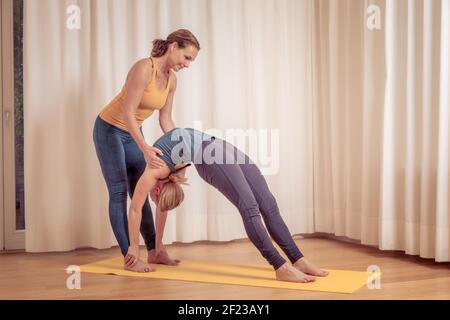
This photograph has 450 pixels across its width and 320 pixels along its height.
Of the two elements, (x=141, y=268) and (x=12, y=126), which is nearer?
(x=141, y=268)

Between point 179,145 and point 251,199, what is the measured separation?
20.0 inches

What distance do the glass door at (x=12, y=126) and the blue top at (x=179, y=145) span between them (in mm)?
1397

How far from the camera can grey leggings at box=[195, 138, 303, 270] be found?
3098 millimetres

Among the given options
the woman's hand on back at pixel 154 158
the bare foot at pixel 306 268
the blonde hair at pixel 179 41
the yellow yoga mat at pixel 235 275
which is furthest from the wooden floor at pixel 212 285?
the blonde hair at pixel 179 41

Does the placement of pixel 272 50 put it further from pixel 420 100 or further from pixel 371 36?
pixel 420 100

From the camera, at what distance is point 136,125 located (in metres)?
3.43

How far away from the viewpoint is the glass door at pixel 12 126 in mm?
4262

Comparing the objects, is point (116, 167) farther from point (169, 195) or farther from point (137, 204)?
point (169, 195)

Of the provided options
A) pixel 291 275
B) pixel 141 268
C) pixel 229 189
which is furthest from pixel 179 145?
pixel 291 275

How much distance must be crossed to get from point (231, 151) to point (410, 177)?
1.16m

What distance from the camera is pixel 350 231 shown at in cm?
436

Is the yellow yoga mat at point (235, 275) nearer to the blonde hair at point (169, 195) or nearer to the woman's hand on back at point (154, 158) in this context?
the blonde hair at point (169, 195)

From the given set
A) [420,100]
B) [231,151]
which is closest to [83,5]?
[231,151]

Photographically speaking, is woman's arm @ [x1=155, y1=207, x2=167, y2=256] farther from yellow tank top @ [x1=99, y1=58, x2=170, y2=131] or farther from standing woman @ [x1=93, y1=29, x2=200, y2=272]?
yellow tank top @ [x1=99, y1=58, x2=170, y2=131]
